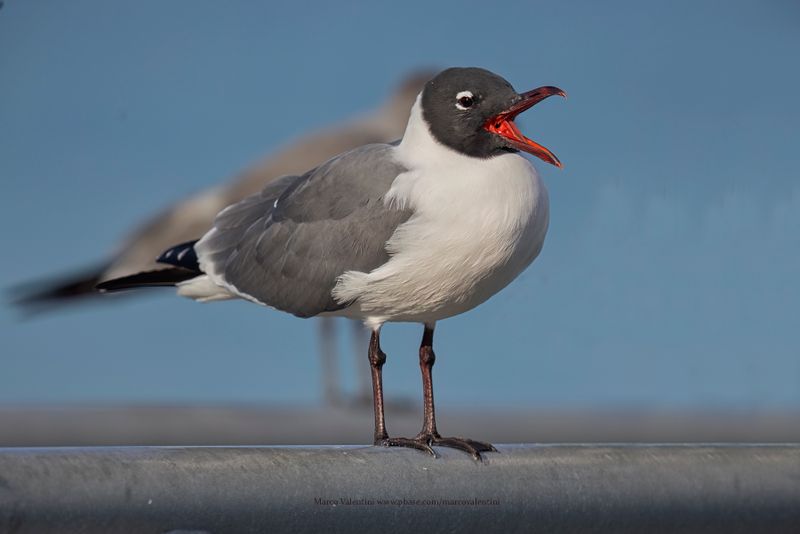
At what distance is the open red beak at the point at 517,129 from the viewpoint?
3.04 metres

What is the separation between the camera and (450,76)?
3217mm

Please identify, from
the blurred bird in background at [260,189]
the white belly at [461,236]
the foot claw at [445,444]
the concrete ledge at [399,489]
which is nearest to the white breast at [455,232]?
the white belly at [461,236]

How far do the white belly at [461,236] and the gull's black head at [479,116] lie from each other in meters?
0.04

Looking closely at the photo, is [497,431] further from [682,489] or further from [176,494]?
[176,494]

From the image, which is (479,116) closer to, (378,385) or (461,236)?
(461,236)

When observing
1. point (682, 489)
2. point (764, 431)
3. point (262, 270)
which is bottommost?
point (764, 431)

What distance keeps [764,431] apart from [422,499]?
277 centimetres

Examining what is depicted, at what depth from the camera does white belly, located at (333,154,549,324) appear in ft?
9.78

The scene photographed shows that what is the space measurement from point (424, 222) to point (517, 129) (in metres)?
0.36

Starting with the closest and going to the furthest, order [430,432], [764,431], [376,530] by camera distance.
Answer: [376,530] < [430,432] < [764,431]

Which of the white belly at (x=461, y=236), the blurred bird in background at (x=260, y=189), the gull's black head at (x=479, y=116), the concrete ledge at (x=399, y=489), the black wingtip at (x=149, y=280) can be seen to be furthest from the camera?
the blurred bird in background at (x=260, y=189)

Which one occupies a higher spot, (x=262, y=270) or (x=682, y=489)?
(x=262, y=270)

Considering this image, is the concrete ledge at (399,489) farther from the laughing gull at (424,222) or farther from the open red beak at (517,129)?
the open red beak at (517,129)

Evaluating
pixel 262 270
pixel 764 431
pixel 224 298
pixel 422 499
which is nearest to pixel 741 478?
pixel 422 499
